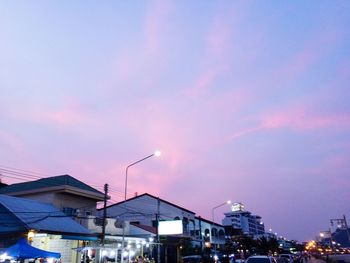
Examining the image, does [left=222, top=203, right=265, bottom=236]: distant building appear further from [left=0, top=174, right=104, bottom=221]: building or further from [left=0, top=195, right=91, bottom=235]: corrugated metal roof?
[left=0, top=195, right=91, bottom=235]: corrugated metal roof

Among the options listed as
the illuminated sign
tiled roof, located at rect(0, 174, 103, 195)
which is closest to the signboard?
tiled roof, located at rect(0, 174, 103, 195)

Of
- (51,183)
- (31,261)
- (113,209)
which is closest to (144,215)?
(113,209)

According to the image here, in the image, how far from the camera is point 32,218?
2666 cm

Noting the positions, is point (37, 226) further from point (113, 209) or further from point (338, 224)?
point (338, 224)

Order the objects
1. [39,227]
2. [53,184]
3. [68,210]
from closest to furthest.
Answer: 1. [39,227]
2. [68,210]
3. [53,184]

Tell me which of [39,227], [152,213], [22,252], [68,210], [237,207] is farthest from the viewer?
[237,207]

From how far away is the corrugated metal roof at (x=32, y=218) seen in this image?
25.2 m

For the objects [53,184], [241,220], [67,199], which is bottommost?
[67,199]

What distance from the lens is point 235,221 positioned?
16775cm

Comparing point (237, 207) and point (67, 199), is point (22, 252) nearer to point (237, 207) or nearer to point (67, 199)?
point (67, 199)

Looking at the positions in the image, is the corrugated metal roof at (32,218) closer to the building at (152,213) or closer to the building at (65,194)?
the building at (65,194)

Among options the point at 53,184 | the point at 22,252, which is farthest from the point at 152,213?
the point at 22,252

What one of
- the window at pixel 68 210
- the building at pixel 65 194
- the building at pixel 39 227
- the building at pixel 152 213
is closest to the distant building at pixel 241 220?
the building at pixel 152 213

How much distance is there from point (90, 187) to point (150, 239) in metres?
9.48
